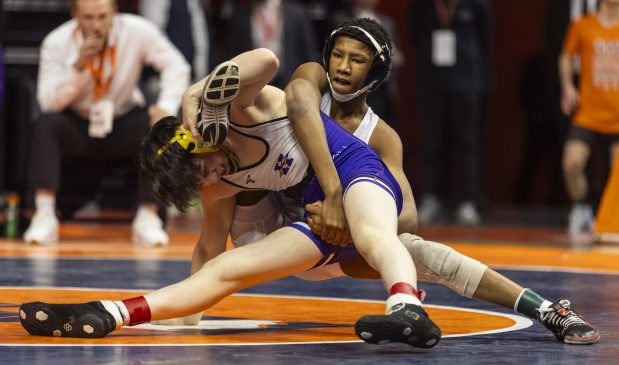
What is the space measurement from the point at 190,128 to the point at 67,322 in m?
0.63

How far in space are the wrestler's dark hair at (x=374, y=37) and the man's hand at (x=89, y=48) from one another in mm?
3518

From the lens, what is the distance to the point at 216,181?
4094 millimetres

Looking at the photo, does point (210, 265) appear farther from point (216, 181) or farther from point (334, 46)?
point (334, 46)

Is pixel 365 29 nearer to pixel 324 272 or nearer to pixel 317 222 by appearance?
pixel 317 222

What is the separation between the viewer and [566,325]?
3875mm

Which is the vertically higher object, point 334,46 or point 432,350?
point 334,46

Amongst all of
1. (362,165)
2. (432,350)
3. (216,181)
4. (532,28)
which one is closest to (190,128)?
(216,181)

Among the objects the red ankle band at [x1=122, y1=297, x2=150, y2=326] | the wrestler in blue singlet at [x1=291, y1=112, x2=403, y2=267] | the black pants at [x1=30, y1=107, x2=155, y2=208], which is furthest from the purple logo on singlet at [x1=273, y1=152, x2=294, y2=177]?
the black pants at [x1=30, y1=107, x2=155, y2=208]

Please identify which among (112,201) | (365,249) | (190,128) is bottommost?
(112,201)

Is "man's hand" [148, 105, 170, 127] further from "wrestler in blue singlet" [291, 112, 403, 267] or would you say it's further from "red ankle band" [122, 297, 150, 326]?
"red ankle band" [122, 297, 150, 326]

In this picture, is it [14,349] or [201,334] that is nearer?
[14,349]

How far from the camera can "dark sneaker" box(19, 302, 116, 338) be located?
3734mm

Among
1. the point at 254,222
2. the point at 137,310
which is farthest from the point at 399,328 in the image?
the point at 254,222

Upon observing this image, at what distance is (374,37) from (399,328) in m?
1.17
